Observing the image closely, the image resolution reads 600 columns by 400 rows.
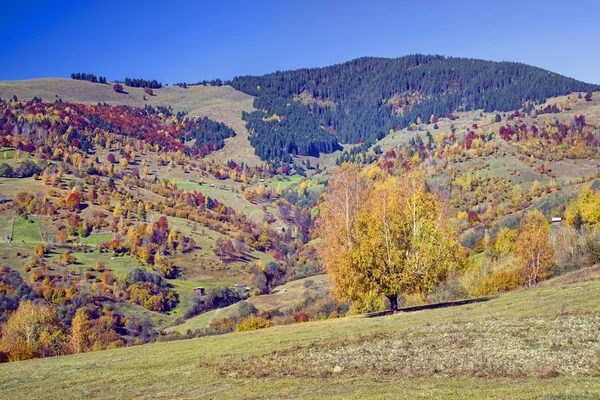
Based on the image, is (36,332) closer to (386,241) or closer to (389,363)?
(386,241)

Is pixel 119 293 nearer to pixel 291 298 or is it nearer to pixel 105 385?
pixel 291 298

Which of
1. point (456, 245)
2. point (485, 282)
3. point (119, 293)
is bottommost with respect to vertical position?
Answer: point (119, 293)

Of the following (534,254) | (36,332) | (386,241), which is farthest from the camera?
(36,332)

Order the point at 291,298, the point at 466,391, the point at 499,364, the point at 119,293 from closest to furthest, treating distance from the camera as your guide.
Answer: the point at 466,391
the point at 499,364
the point at 291,298
the point at 119,293

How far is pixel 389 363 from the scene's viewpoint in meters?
27.0

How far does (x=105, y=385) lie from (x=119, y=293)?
168 metres

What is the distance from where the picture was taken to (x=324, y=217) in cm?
4975

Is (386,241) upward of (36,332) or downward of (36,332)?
upward

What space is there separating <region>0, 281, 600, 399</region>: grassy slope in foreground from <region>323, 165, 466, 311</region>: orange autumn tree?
3917mm

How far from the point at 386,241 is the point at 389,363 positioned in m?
20.1

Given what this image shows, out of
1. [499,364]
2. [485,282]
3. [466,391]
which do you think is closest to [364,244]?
[499,364]

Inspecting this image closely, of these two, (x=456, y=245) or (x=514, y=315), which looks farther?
(x=456, y=245)

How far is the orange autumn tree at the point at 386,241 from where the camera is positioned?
45844 millimetres

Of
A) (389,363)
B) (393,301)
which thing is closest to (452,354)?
(389,363)
